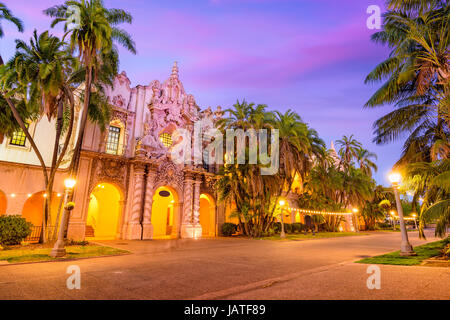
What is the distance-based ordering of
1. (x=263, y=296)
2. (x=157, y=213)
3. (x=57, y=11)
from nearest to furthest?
(x=263, y=296) < (x=57, y=11) < (x=157, y=213)

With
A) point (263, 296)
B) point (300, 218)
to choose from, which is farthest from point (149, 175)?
point (300, 218)

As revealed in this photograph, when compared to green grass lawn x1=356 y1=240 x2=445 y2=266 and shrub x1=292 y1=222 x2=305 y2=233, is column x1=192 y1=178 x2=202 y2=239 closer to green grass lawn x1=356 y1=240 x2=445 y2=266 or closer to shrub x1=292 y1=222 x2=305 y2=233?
shrub x1=292 y1=222 x2=305 y2=233

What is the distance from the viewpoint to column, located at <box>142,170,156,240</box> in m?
21.4

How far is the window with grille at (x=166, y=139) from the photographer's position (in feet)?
84.3

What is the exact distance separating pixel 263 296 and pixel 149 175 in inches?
759

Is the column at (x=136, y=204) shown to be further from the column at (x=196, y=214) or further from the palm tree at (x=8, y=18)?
the palm tree at (x=8, y=18)

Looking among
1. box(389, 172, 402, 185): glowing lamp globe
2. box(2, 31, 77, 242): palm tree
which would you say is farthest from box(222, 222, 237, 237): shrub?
box(389, 172, 402, 185): glowing lamp globe

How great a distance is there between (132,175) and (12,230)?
9.63 m

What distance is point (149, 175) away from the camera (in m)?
22.8

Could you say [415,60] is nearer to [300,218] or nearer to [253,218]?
[253,218]

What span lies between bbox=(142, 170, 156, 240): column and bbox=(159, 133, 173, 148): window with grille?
3908 mm

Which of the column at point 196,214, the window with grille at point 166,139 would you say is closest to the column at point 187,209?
the column at point 196,214

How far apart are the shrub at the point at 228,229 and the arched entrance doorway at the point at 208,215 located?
4.64 feet

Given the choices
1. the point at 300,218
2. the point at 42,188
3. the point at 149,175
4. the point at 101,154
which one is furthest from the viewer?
the point at 300,218
